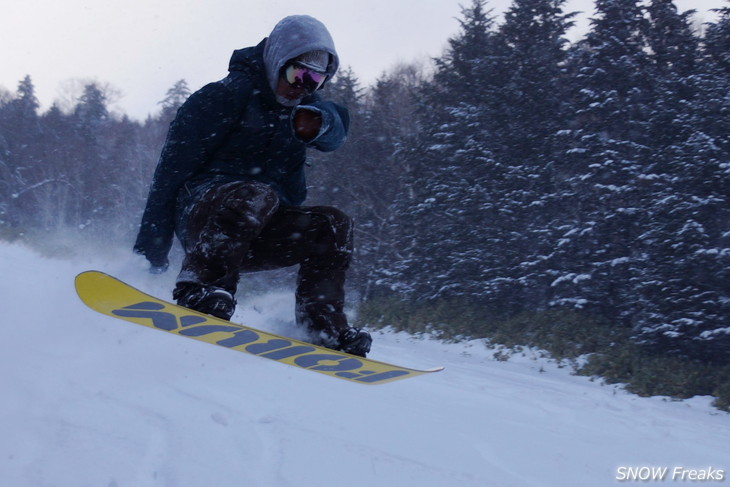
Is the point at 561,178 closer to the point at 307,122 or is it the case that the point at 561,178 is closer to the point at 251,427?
the point at 307,122

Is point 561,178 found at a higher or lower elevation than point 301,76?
higher

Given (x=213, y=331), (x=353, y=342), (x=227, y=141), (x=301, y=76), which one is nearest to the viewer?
(x=213, y=331)

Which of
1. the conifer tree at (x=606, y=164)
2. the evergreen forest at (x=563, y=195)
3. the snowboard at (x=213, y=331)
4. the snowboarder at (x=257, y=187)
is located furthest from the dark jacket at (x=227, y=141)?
the conifer tree at (x=606, y=164)

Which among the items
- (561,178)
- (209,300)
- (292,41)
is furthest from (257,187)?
(561,178)

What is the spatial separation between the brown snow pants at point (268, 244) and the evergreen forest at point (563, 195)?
6.91 meters

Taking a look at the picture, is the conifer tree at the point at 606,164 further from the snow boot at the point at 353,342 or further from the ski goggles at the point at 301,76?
the ski goggles at the point at 301,76

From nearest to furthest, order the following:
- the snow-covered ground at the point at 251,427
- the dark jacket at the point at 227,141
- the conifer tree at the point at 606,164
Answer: the snow-covered ground at the point at 251,427 → the dark jacket at the point at 227,141 → the conifer tree at the point at 606,164

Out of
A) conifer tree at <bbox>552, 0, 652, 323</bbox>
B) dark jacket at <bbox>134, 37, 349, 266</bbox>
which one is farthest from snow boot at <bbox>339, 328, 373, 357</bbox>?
conifer tree at <bbox>552, 0, 652, 323</bbox>

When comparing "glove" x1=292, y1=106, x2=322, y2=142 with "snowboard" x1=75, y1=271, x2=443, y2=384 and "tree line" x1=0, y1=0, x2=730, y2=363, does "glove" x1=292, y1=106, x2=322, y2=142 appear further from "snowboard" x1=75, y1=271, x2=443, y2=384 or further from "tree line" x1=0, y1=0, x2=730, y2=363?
"tree line" x1=0, y1=0, x2=730, y2=363

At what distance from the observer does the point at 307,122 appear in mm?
2873

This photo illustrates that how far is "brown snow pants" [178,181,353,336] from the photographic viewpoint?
9.56ft

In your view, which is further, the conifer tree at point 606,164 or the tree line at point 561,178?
the conifer tree at point 606,164

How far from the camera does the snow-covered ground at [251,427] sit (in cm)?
211

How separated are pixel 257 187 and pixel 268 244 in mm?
434
